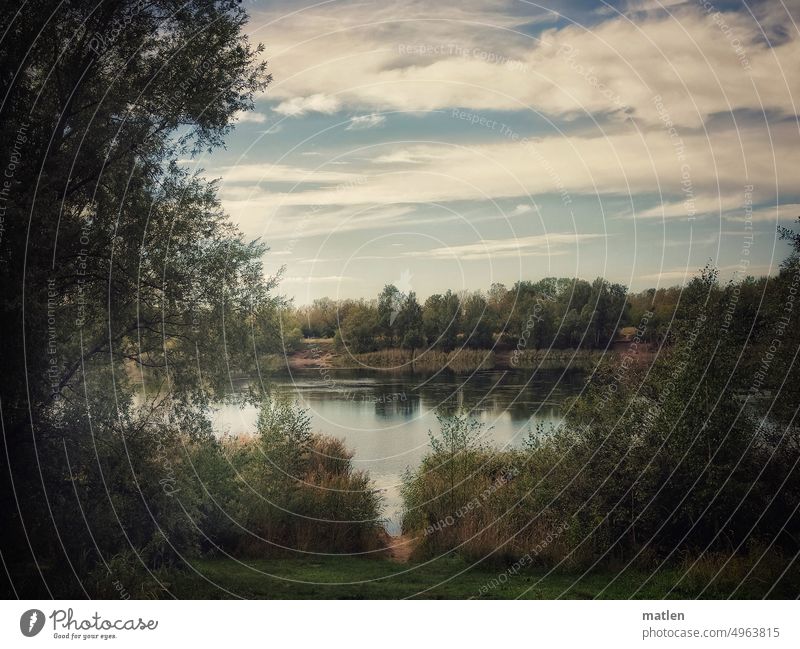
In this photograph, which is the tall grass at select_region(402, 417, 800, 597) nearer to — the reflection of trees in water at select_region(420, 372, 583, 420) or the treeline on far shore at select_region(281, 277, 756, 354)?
the treeline on far shore at select_region(281, 277, 756, 354)

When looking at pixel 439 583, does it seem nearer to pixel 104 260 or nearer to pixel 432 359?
pixel 104 260

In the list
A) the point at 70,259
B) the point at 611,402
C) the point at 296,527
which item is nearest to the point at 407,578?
the point at 296,527

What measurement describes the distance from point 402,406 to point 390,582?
42.9ft

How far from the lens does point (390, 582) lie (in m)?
13.2

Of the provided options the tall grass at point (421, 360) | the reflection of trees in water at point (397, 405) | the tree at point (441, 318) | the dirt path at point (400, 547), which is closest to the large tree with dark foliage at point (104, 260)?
the dirt path at point (400, 547)

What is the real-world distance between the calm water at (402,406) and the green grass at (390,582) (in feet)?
13.5

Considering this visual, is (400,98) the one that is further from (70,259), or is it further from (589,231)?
(70,259)

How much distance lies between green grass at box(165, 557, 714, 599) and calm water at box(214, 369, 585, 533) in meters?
4.12

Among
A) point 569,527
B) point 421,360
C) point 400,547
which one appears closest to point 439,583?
point 400,547

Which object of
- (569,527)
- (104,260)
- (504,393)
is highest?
(104,260)

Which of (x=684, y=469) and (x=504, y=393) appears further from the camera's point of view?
(x=504, y=393)

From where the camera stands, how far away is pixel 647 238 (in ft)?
58.1

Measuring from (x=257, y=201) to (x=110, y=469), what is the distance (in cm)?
709

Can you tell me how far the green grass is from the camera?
12.5 metres
